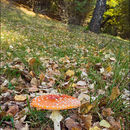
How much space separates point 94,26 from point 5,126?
739 centimetres

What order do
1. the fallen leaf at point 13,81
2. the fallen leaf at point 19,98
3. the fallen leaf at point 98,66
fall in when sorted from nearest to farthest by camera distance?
the fallen leaf at point 19,98, the fallen leaf at point 13,81, the fallen leaf at point 98,66

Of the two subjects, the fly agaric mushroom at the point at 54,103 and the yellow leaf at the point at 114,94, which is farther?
the yellow leaf at the point at 114,94

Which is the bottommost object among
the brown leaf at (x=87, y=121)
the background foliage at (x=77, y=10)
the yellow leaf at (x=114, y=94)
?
the brown leaf at (x=87, y=121)

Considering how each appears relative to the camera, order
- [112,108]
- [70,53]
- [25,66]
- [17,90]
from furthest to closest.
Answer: [70,53] < [25,66] < [17,90] < [112,108]

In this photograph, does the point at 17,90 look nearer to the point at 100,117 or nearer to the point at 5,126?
the point at 5,126

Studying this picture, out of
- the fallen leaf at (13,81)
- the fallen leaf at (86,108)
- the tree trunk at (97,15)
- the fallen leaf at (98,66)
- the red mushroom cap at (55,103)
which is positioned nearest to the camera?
the red mushroom cap at (55,103)

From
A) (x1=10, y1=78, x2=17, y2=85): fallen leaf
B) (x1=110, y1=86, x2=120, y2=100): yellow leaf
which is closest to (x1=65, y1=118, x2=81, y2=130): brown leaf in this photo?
(x1=110, y1=86, x2=120, y2=100): yellow leaf

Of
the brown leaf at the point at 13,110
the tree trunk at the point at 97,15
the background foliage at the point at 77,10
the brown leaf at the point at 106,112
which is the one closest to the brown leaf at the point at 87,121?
the brown leaf at the point at 106,112

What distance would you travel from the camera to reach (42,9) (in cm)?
1438

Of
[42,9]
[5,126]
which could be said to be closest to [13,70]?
[5,126]

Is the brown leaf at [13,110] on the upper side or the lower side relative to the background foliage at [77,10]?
lower

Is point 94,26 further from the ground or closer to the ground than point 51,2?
closer to the ground

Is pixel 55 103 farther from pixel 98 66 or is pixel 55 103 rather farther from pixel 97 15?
pixel 97 15

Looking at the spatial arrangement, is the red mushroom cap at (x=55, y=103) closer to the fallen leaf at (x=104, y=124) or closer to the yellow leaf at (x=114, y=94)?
the fallen leaf at (x=104, y=124)
